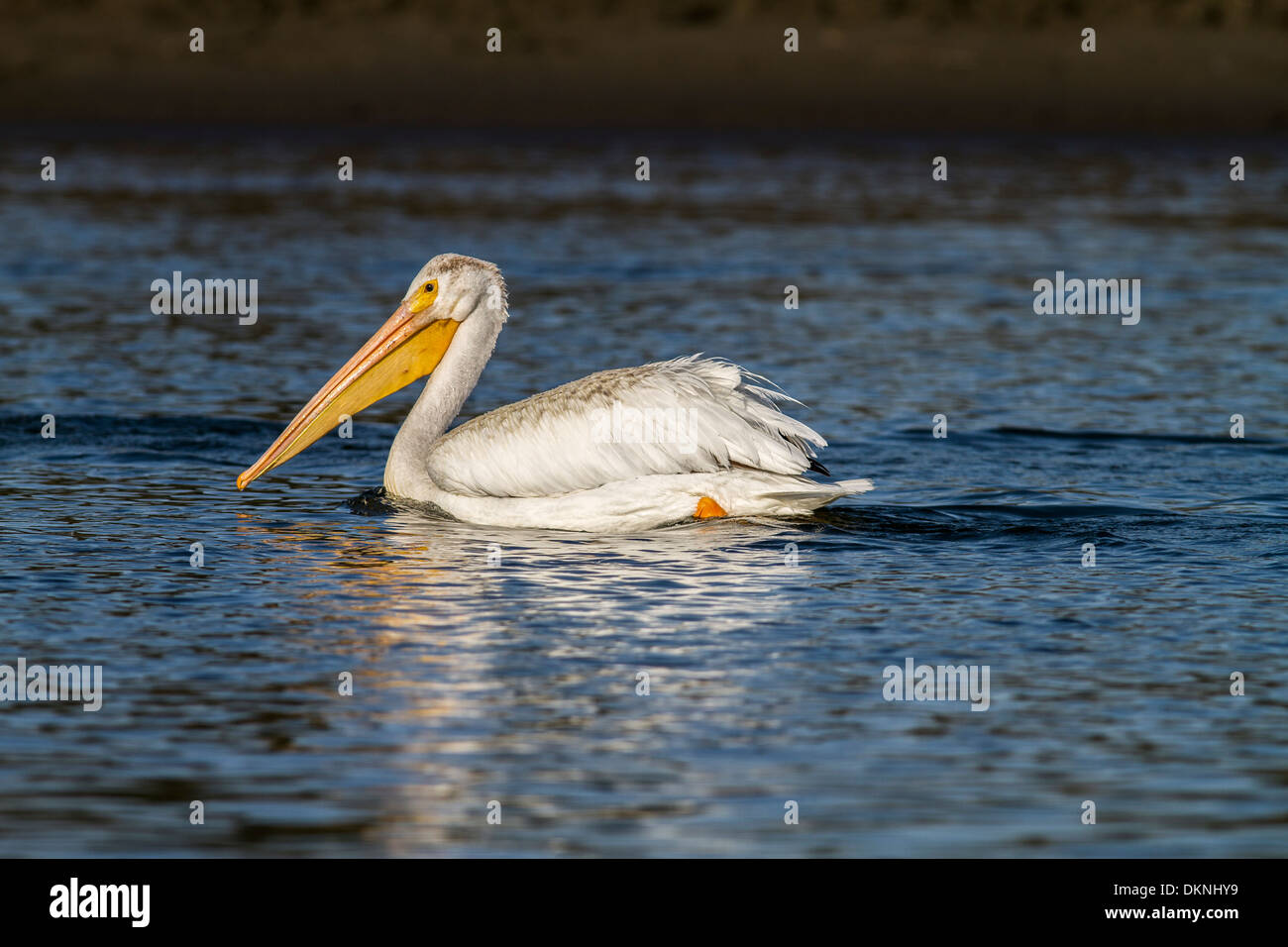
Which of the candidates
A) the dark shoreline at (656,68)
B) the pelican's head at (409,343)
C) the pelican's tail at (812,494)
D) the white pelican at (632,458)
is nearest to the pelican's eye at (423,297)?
the pelican's head at (409,343)

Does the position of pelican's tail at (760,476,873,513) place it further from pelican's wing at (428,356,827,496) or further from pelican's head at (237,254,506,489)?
pelican's head at (237,254,506,489)

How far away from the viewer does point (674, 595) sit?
7.37 meters

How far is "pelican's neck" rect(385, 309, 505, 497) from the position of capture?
9109 millimetres

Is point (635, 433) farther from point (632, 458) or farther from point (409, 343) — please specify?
point (409, 343)

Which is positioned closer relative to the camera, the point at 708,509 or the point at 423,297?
the point at 708,509

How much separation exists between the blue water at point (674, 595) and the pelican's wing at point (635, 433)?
305mm

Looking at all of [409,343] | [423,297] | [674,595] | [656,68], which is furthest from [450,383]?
[656,68]

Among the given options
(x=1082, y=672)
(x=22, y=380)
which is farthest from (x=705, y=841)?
(x=22, y=380)

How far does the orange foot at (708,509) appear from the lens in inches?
330

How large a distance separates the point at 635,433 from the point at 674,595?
1140mm

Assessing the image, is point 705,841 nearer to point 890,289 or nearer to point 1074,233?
point 890,289

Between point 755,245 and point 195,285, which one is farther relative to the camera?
point 755,245
